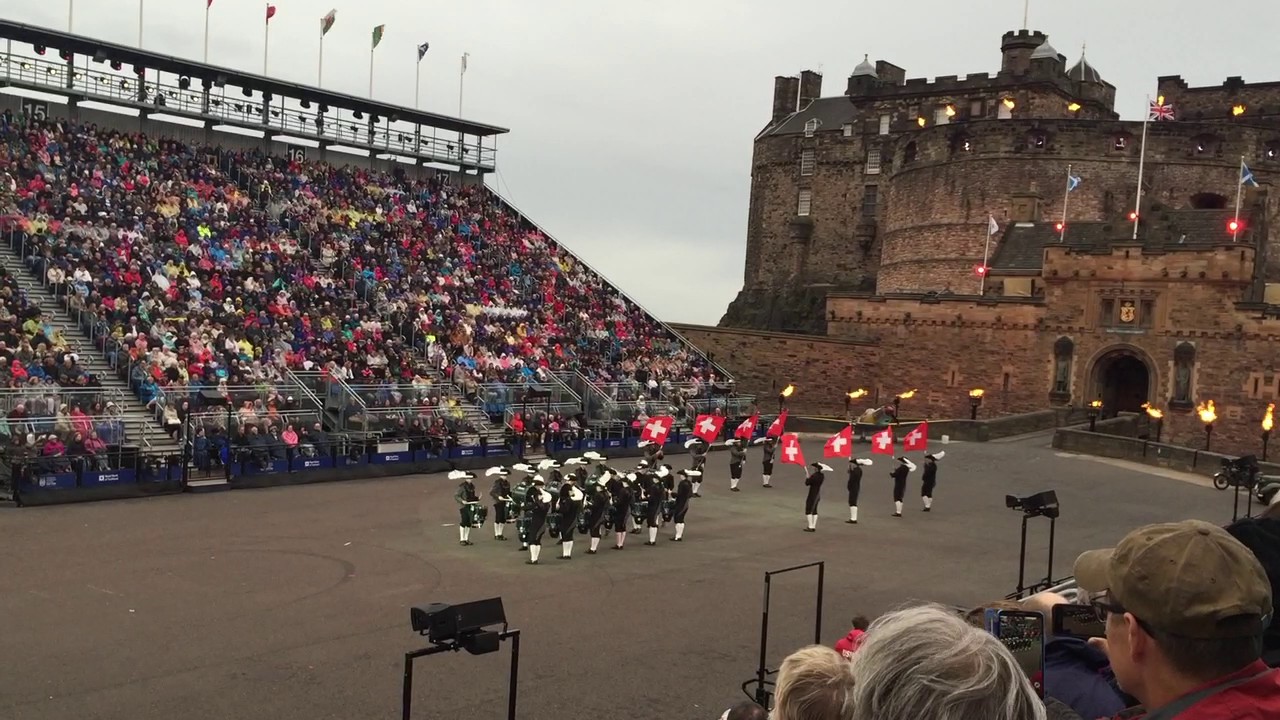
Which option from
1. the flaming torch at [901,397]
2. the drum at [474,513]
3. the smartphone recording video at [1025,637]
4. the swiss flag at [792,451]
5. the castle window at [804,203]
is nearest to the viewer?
the smartphone recording video at [1025,637]

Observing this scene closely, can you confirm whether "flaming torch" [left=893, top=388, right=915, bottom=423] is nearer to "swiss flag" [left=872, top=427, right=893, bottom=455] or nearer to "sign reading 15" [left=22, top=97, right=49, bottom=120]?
"swiss flag" [left=872, top=427, right=893, bottom=455]

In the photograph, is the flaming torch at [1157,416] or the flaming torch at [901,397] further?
the flaming torch at [901,397]

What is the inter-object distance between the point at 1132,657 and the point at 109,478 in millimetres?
22277

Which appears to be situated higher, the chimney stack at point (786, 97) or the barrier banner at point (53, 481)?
the chimney stack at point (786, 97)

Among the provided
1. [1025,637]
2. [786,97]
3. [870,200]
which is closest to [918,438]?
[1025,637]

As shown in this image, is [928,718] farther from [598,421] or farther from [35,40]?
[35,40]

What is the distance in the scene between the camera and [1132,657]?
9.52 ft

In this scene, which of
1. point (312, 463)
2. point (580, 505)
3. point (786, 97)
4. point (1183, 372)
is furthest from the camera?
point (786, 97)

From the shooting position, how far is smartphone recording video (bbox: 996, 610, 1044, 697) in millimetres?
3734

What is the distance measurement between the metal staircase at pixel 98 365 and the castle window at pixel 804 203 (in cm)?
Result: 4551

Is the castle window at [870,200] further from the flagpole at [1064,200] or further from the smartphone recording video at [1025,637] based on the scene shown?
the smartphone recording video at [1025,637]

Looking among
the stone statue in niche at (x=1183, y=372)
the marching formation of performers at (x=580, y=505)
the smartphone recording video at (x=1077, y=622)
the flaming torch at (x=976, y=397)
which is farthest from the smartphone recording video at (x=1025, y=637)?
the flaming torch at (x=976, y=397)

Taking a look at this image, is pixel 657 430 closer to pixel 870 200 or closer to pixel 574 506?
pixel 574 506

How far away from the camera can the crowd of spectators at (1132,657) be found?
2.50 metres
